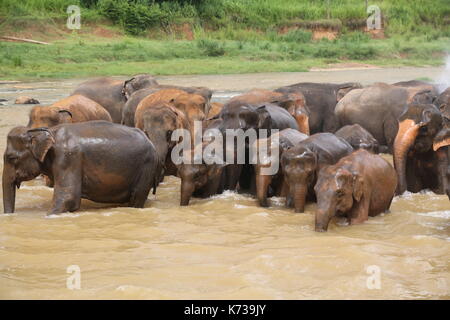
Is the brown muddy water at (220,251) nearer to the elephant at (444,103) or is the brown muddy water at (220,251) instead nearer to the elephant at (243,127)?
the elephant at (243,127)

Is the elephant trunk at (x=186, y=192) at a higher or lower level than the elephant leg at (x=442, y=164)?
lower

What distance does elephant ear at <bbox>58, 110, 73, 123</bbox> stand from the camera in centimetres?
988

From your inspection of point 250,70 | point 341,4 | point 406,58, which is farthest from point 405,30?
point 250,70

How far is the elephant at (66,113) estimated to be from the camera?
9695mm

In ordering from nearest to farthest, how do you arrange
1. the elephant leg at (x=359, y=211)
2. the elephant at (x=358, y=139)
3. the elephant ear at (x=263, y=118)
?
1. the elephant leg at (x=359, y=211)
2. the elephant at (x=358, y=139)
3. the elephant ear at (x=263, y=118)

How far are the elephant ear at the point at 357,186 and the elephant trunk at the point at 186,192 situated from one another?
6.05ft

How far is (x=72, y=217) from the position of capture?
771 cm

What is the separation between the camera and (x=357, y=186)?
7.30m

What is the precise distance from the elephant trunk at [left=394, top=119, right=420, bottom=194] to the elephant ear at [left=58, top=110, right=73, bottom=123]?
3.94 meters

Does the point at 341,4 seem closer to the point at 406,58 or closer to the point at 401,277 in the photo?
the point at 406,58

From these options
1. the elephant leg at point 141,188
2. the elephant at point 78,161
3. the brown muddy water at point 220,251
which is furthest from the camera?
the elephant leg at point 141,188

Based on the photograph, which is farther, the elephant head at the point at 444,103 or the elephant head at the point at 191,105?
the elephant head at the point at 191,105
